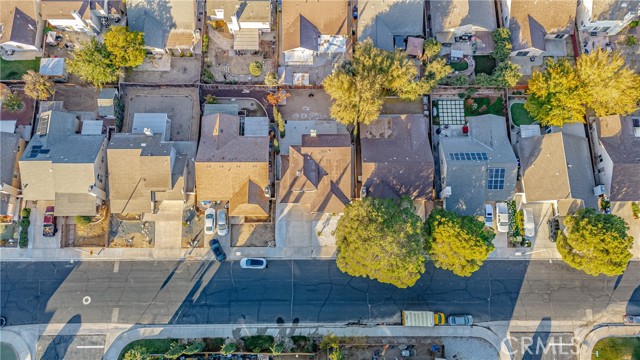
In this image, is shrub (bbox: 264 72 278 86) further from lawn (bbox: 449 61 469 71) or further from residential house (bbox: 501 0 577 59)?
residential house (bbox: 501 0 577 59)

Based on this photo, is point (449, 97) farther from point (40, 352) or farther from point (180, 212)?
point (40, 352)

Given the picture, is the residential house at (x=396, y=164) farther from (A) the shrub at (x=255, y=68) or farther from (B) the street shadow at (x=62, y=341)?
(B) the street shadow at (x=62, y=341)

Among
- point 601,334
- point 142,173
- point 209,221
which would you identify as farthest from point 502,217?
point 142,173

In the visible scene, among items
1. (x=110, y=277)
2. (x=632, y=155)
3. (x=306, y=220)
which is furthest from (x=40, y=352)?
(x=632, y=155)

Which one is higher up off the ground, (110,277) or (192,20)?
(192,20)

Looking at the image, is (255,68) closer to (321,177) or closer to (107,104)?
(321,177)
